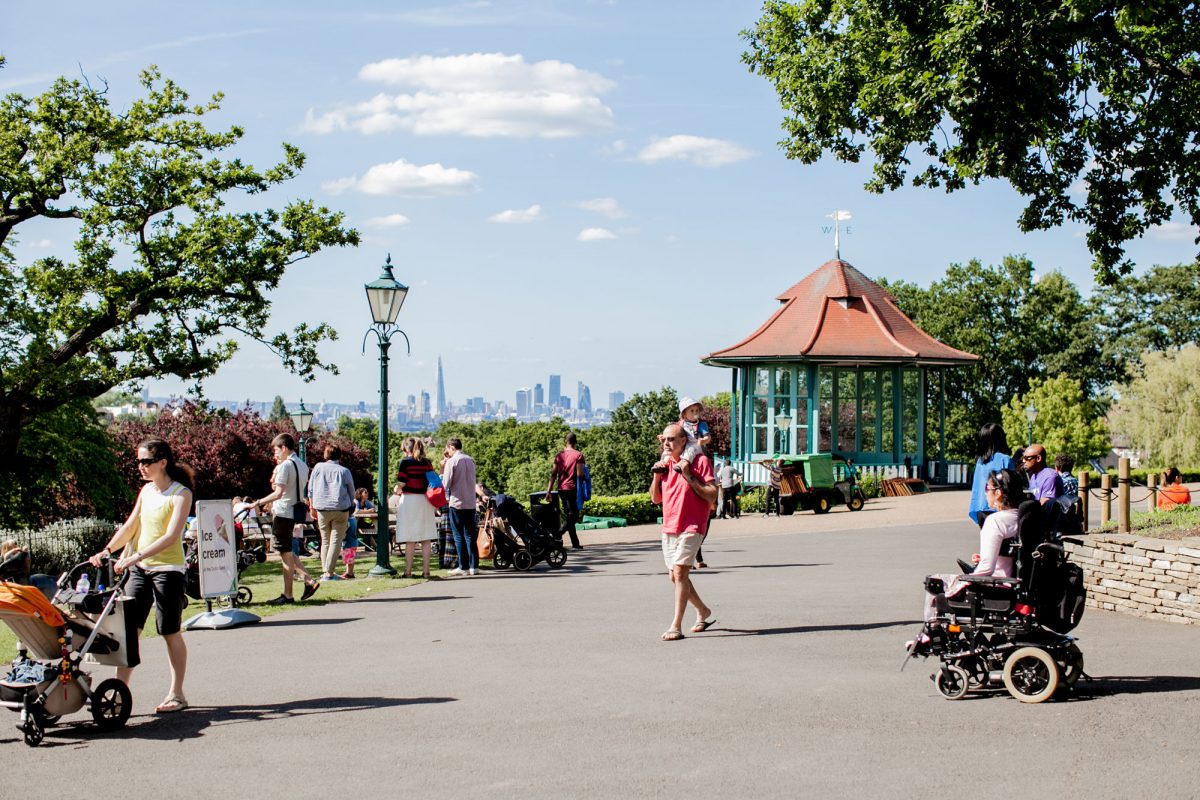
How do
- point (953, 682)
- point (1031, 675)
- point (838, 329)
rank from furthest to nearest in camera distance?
point (838, 329)
point (953, 682)
point (1031, 675)

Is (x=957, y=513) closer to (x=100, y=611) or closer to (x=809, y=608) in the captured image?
(x=809, y=608)

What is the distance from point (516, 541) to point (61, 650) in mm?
9837

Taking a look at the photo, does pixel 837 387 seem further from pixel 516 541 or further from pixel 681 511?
pixel 681 511

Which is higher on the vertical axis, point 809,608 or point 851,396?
point 851,396

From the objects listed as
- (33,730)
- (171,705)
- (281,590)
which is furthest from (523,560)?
(33,730)

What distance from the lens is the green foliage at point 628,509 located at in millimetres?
30156

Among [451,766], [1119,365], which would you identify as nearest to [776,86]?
[451,766]

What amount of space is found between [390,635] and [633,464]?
4905cm

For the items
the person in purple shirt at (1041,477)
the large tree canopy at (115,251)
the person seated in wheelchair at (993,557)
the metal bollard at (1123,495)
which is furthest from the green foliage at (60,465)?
the person seated in wheelchair at (993,557)

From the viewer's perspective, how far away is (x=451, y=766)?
Answer: 20.5 feet

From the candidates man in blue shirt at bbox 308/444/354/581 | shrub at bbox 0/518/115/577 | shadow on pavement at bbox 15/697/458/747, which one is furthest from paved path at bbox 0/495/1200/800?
shrub at bbox 0/518/115/577

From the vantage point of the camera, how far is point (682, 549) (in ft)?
32.7

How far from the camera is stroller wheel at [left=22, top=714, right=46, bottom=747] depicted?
6.68 meters

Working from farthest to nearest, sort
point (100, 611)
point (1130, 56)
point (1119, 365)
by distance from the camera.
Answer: point (1119, 365) → point (1130, 56) → point (100, 611)
